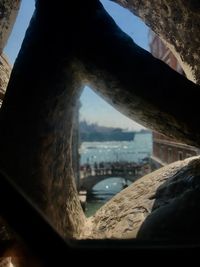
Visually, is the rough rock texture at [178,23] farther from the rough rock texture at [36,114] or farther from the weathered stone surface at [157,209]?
the rough rock texture at [36,114]

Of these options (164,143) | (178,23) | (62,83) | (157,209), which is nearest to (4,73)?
(178,23)

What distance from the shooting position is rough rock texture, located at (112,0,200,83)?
3.30m

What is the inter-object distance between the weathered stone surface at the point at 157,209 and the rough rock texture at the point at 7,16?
189 cm

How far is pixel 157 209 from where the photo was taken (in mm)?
2561

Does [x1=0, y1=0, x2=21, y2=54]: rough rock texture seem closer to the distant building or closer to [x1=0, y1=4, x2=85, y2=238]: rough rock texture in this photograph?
[x1=0, y1=4, x2=85, y2=238]: rough rock texture

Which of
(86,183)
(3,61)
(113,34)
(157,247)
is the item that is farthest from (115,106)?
(86,183)

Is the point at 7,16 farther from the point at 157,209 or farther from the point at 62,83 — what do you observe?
the point at 157,209

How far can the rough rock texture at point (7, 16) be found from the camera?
364cm

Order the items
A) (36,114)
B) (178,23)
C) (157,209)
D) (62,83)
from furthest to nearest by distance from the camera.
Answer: (178,23), (157,209), (62,83), (36,114)

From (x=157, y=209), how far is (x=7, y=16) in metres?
2.38

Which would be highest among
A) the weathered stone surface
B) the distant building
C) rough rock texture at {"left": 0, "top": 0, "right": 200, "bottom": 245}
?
the distant building

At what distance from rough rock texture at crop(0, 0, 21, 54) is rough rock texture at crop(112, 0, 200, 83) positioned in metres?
1.13

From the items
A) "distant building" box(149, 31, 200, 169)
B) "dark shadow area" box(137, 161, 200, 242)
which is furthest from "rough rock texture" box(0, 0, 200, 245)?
"distant building" box(149, 31, 200, 169)

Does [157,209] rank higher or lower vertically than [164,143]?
lower
